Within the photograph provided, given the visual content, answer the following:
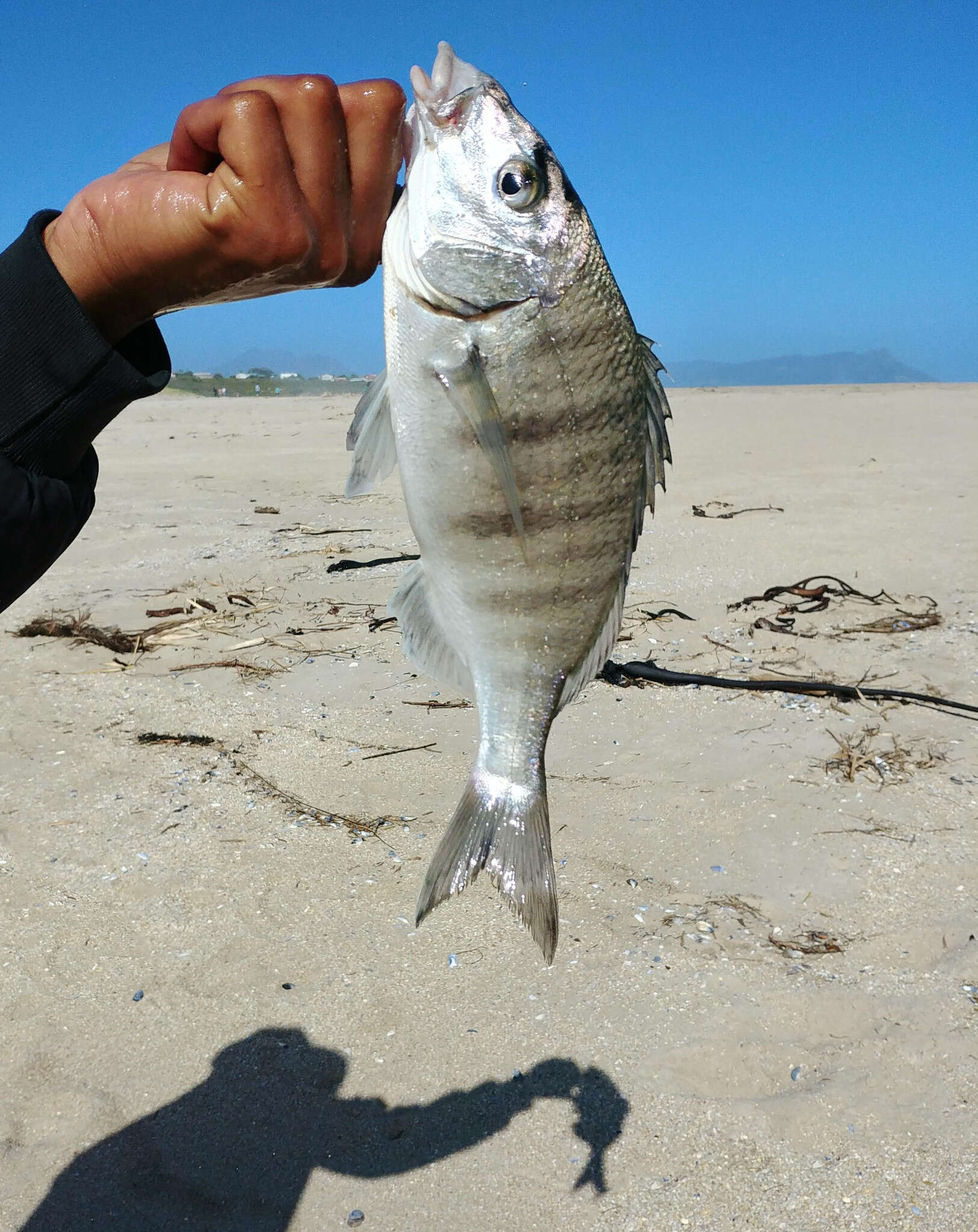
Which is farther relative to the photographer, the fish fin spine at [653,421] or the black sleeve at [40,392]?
the fish fin spine at [653,421]

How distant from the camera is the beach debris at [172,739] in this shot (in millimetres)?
4582

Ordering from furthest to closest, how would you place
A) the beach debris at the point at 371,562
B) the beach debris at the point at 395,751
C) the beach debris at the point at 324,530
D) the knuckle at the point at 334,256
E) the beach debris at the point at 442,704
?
the beach debris at the point at 324,530 → the beach debris at the point at 371,562 → the beach debris at the point at 442,704 → the beach debris at the point at 395,751 → the knuckle at the point at 334,256

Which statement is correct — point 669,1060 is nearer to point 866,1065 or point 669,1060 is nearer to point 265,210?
point 866,1065

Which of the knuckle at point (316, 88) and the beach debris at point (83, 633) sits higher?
the knuckle at point (316, 88)

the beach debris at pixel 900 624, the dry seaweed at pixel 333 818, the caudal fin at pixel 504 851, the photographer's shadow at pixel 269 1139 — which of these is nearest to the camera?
the caudal fin at pixel 504 851

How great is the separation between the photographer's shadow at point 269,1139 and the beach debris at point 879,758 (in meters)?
2.08

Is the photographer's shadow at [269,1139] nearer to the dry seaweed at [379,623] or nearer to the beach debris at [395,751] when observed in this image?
the beach debris at [395,751]

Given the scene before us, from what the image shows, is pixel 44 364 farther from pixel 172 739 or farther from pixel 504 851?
pixel 172 739

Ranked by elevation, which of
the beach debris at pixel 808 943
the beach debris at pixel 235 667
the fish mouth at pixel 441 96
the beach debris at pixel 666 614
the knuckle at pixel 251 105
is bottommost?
the beach debris at pixel 808 943

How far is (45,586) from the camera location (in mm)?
6977

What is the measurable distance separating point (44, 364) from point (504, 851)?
1.19m

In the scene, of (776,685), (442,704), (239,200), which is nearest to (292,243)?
(239,200)

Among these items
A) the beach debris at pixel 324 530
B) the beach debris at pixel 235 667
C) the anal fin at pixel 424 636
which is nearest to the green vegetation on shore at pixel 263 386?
the beach debris at pixel 324 530

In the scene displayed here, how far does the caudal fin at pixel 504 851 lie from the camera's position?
187 centimetres
